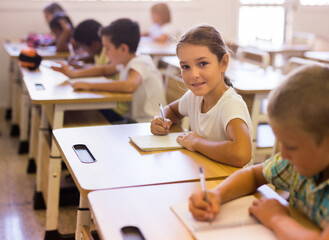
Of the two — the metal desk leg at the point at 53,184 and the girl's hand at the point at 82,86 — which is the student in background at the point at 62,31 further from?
the metal desk leg at the point at 53,184

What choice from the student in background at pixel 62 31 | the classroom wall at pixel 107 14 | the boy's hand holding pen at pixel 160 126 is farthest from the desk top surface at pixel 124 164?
the classroom wall at pixel 107 14

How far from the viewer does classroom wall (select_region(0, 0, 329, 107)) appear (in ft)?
17.1

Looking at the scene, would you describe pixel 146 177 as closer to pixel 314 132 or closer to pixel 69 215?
pixel 314 132

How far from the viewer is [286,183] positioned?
1.19m

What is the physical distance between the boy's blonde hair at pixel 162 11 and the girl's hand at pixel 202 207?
14.4ft

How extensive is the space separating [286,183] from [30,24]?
462cm

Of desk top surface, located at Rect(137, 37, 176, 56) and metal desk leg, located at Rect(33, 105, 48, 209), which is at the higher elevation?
desk top surface, located at Rect(137, 37, 176, 56)

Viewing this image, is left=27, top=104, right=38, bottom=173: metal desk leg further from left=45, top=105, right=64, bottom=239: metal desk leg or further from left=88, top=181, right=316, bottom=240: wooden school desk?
left=88, top=181, right=316, bottom=240: wooden school desk

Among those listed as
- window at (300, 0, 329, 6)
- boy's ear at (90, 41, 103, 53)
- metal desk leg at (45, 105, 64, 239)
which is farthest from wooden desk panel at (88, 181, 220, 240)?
window at (300, 0, 329, 6)

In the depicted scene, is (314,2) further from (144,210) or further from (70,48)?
(144,210)

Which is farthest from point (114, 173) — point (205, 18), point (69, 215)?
point (205, 18)

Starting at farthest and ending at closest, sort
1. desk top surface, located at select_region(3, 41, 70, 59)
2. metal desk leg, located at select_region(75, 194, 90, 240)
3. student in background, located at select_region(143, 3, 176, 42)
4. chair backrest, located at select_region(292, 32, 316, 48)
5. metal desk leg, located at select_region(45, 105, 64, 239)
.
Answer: student in background, located at select_region(143, 3, 176, 42) < chair backrest, located at select_region(292, 32, 316, 48) < desk top surface, located at select_region(3, 41, 70, 59) < metal desk leg, located at select_region(45, 105, 64, 239) < metal desk leg, located at select_region(75, 194, 90, 240)

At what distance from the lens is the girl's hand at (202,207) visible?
1.07m

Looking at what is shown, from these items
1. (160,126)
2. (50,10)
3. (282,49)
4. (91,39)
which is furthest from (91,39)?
(282,49)
